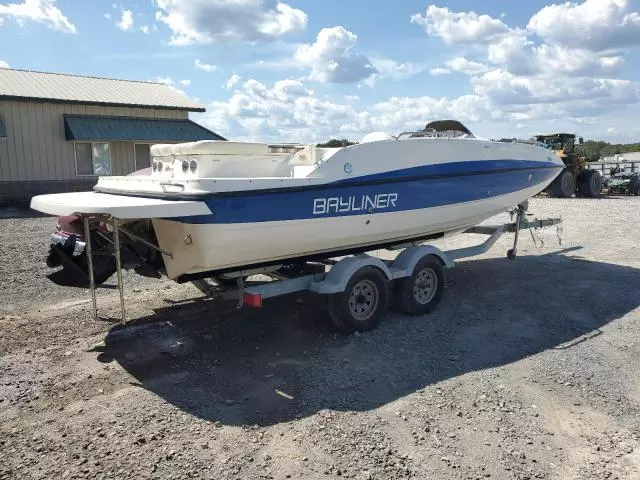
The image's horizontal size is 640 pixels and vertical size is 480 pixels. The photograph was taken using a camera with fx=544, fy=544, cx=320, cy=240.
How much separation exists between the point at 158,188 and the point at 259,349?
189 cm

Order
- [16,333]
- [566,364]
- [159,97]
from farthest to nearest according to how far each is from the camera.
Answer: [159,97]
[16,333]
[566,364]

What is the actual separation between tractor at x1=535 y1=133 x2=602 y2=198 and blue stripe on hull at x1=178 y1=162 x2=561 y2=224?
12.3 meters

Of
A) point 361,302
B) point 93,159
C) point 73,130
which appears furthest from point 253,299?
point 93,159

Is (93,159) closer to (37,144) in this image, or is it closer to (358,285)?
(37,144)

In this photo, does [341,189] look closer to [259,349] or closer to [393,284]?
[393,284]

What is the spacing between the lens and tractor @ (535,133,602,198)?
63.3 ft

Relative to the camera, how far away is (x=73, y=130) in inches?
707

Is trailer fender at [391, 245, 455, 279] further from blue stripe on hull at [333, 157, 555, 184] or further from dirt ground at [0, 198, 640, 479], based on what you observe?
blue stripe on hull at [333, 157, 555, 184]

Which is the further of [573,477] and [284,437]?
[284,437]

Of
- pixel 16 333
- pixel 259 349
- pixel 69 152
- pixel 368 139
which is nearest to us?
pixel 259 349

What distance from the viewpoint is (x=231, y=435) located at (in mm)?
3873

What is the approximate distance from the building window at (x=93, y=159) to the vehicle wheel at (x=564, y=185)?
621 inches

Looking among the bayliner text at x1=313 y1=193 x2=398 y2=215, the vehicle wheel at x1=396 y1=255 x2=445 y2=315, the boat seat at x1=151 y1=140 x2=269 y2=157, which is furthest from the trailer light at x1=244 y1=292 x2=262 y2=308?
the vehicle wheel at x1=396 y1=255 x2=445 y2=315

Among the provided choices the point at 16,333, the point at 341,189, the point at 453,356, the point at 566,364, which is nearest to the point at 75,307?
the point at 16,333
